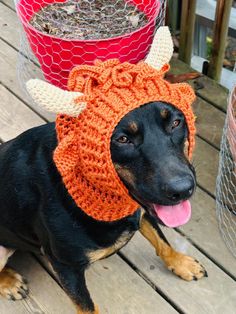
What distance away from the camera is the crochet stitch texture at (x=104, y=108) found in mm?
1265

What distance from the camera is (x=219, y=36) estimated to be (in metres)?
2.61

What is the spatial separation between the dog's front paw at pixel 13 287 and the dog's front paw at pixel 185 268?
0.54 meters

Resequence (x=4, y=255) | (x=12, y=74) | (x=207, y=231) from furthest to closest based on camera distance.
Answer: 1. (x=12, y=74)
2. (x=207, y=231)
3. (x=4, y=255)

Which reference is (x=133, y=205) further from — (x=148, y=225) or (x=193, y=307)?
(x=193, y=307)

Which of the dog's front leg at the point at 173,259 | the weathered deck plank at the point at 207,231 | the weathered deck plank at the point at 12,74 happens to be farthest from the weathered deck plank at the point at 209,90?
the dog's front leg at the point at 173,259

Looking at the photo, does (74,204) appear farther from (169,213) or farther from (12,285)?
(12,285)

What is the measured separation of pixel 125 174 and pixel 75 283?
49cm

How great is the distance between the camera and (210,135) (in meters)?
2.46

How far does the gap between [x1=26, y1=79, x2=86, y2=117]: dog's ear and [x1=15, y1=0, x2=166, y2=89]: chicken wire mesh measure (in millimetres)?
980

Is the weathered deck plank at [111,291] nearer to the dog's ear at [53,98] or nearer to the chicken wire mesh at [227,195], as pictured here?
the chicken wire mesh at [227,195]

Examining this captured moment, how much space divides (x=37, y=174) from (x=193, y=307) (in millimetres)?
751

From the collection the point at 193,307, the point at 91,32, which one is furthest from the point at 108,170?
the point at 91,32

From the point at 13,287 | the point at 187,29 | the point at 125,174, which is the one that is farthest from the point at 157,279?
the point at 187,29

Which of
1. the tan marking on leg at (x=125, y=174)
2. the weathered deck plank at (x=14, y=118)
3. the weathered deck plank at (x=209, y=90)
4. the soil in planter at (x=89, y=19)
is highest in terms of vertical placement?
the soil in planter at (x=89, y=19)
